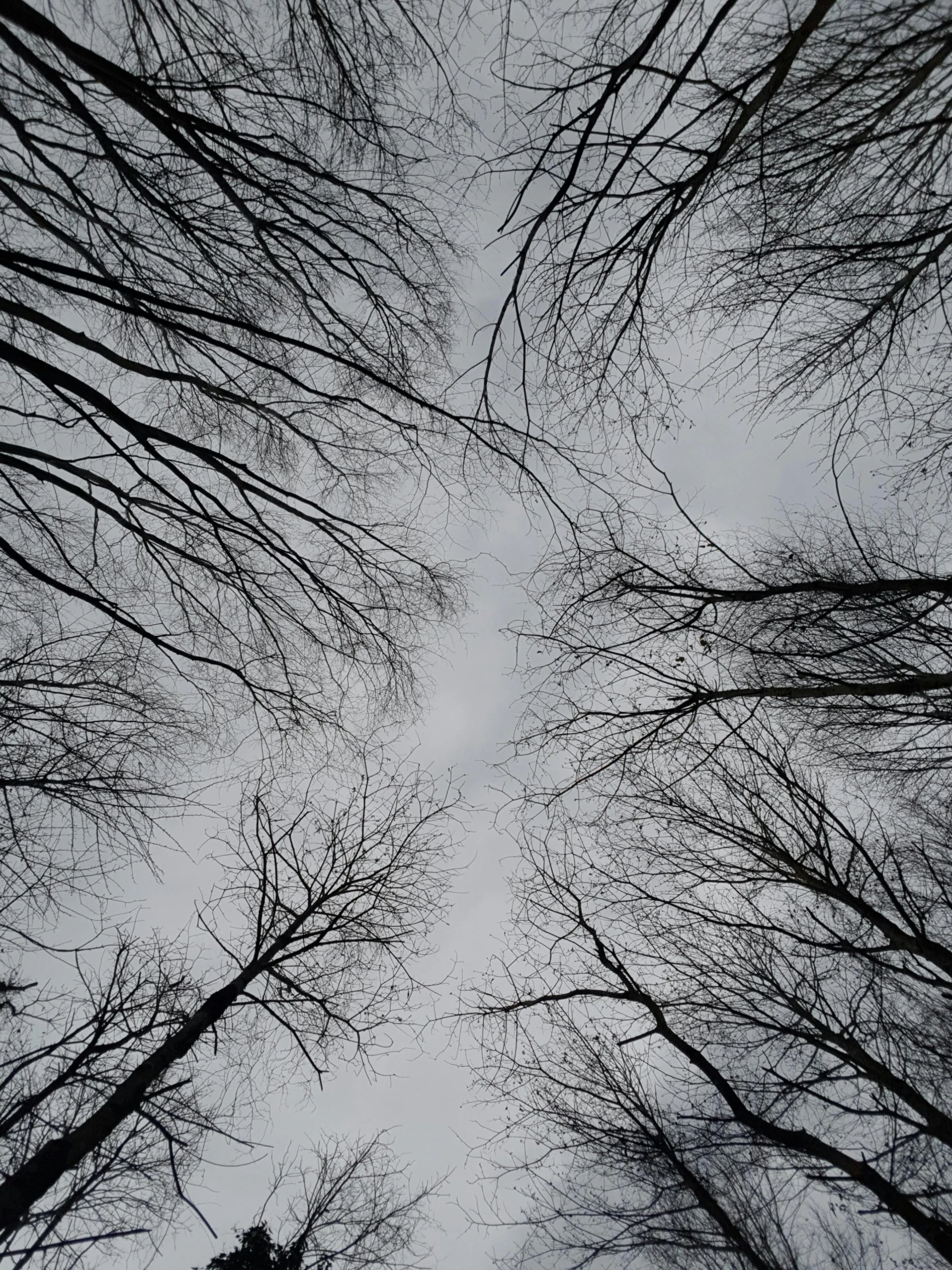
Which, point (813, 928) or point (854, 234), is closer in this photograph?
point (854, 234)

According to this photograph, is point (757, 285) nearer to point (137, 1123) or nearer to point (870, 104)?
point (870, 104)

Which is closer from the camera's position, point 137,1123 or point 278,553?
point 278,553

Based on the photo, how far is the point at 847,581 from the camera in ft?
13.4

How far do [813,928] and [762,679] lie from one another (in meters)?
2.64

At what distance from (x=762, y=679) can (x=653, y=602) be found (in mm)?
868

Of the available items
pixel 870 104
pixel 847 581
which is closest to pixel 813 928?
pixel 847 581

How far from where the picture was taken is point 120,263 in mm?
3389

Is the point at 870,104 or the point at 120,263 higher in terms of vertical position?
the point at 870,104

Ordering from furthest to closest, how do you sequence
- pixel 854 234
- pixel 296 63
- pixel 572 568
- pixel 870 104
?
pixel 572 568, pixel 854 234, pixel 870 104, pixel 296 63

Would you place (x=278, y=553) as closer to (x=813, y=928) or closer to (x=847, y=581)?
(x=847, y=581)

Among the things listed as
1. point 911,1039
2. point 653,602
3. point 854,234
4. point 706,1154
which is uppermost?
point 854,234

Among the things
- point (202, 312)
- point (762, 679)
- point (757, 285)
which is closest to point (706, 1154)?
point (762, 679)

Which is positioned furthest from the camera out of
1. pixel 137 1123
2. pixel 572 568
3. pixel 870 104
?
pixel 137 1123

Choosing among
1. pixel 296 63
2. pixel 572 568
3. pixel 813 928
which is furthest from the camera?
pixel 813 928
